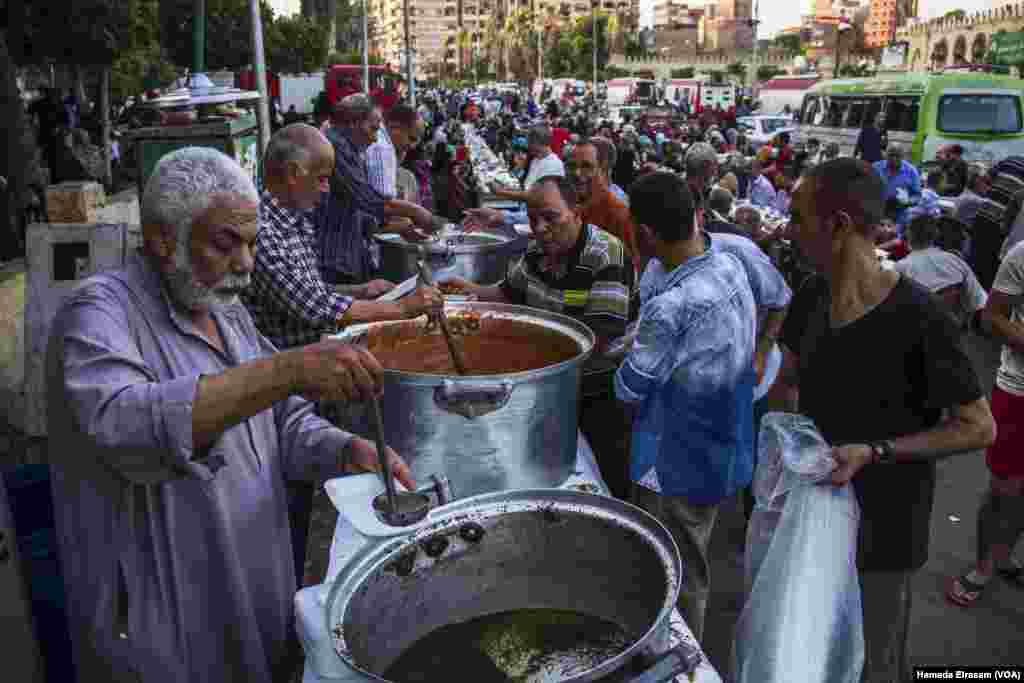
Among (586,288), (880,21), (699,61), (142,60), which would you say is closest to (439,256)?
(586,288)

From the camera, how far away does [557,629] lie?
1.83 meters

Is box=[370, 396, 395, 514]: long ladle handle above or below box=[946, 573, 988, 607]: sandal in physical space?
above

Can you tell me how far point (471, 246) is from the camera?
4.06m

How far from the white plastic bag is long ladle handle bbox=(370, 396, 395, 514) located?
4.11 ft

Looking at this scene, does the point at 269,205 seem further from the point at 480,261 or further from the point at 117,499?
the point at 117,499

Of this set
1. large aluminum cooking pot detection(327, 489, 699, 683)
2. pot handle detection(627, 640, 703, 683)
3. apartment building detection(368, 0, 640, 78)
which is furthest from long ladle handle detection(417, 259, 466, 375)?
apartment building detection(368, 0, 640, 78)

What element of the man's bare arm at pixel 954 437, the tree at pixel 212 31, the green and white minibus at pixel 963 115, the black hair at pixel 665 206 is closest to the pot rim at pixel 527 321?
the black hair at pixel 665 206

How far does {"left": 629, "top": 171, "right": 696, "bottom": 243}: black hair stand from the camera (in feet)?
9.37

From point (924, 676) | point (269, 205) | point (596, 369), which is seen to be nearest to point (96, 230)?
point (269, 205)

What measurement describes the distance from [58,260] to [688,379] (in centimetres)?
389

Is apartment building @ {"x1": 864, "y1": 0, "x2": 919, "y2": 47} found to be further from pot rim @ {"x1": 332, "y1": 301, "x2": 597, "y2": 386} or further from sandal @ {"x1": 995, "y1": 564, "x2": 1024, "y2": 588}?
pot rim @ {"x1": 332, "y1": 301, "x2": 597, "y2": 386}

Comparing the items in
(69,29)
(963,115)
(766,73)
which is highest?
(766,73)

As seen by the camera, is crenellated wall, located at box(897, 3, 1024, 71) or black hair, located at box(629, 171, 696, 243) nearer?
black hair, located at box(629, 171, 696, 243)

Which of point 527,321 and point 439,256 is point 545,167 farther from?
point 527,321
